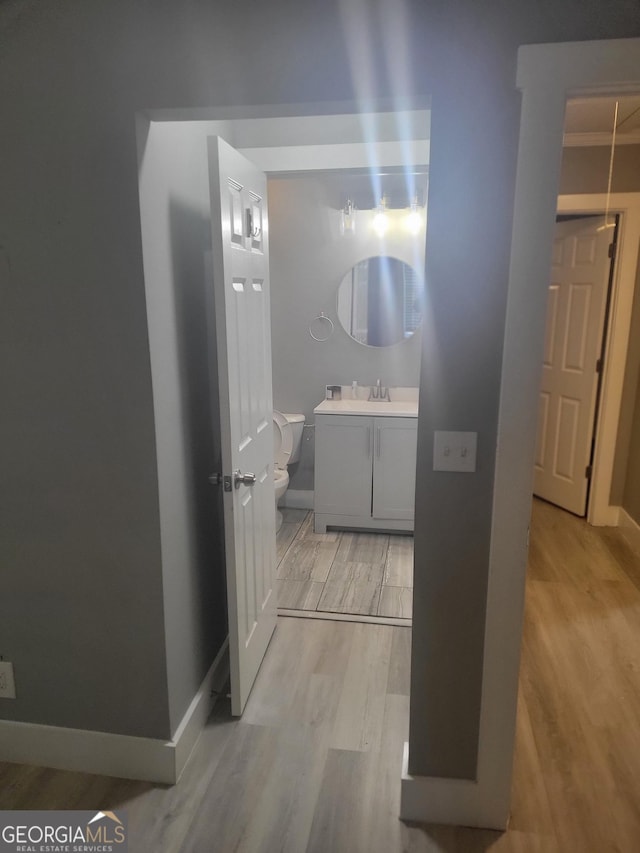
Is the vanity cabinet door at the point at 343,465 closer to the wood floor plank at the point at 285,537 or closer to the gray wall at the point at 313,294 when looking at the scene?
the wood floor plank at the point at 285,537

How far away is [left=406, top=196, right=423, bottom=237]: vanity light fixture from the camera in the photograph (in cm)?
366

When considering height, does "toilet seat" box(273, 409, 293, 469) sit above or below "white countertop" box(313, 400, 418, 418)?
below

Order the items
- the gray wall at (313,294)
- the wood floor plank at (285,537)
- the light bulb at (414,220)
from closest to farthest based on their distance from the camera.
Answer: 1. the wood floor plank at (285,537)
2. the light bulb at (414,220)
3. the gray wall at (313,294)

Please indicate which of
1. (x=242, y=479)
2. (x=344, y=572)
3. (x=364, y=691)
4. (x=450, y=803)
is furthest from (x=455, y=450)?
(x=344, y=572)

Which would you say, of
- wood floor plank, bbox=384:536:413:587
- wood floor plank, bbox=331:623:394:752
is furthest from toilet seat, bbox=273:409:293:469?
wood floor plank, bbox=331:623:394:752

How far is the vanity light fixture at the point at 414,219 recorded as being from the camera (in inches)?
144

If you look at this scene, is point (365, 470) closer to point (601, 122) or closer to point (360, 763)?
point (360, 763)

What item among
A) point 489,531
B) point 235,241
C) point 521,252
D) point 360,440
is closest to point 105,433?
point 235,241

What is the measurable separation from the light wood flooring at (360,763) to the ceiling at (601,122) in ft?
8.08

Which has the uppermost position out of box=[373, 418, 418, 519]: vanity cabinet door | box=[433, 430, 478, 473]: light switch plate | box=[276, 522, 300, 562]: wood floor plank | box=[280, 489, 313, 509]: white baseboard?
box=[433, 430, 478, 473]: light switch plate

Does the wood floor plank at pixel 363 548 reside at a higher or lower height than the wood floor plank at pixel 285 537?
lower

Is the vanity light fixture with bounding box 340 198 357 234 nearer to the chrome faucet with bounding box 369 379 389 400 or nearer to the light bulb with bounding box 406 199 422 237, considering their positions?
the light bulb with bounding box 406 199 422 237

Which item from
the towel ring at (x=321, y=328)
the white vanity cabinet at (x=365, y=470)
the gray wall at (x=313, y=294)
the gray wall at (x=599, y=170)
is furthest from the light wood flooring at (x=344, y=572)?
the gray wall at (x=599, y=170)

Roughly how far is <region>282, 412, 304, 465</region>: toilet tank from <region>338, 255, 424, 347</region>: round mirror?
673 millimetres
